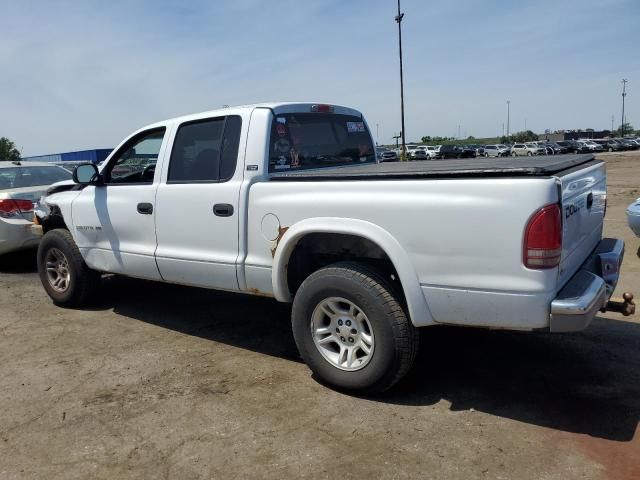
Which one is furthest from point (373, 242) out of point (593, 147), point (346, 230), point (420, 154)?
point (593, 147)

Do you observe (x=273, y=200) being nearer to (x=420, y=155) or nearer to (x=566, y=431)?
(x=566, y=431)

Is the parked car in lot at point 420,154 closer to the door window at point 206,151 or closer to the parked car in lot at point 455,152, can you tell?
the parked car in lot at point 455,152

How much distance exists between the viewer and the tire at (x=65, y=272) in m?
5.63

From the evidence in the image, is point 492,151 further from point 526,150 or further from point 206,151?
point 206,151

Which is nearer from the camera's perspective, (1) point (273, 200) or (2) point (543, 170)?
(2) point (543, 170)

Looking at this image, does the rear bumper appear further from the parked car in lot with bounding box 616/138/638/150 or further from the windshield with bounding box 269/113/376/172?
the parked car in lot with bounding box 616/138/638/150

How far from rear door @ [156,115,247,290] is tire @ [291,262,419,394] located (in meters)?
0.77

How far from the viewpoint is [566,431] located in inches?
125

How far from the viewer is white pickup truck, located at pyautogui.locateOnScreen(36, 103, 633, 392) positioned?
2967 millimetres

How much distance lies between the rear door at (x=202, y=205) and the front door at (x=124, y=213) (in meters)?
0.21

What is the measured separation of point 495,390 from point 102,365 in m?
2.89

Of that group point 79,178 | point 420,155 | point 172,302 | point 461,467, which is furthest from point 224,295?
point 420,155

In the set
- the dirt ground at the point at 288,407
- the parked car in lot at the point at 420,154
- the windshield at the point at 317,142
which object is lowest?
the dirt ground at the point at 288,407

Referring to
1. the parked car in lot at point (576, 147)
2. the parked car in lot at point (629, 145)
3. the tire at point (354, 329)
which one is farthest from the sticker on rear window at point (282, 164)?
the parked car in lot at point (629, 145)
